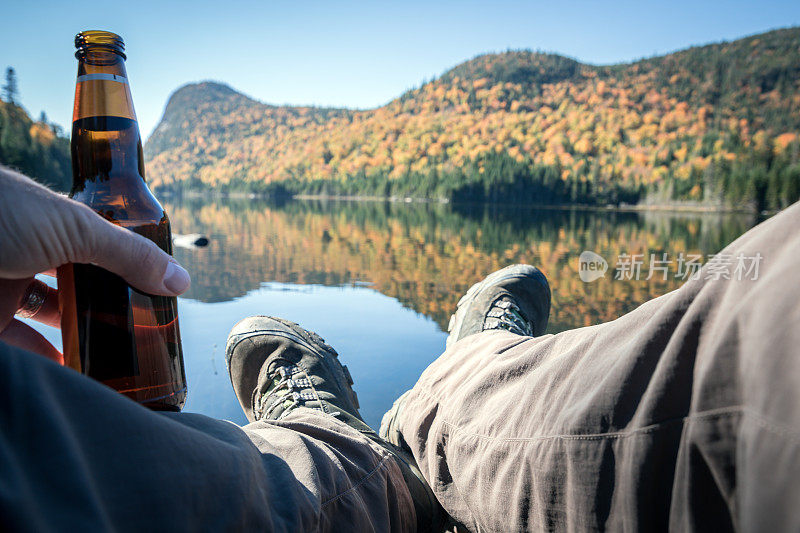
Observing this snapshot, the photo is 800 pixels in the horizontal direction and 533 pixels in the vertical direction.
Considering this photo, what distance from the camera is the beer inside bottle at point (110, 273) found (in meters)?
0.63

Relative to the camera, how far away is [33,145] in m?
19.1

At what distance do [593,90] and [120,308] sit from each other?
79869 mm

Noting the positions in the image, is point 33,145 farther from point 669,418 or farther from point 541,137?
point 541,137

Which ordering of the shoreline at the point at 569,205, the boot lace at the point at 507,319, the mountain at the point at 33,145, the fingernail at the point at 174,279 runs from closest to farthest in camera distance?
the fingernail at the point at 174,279, the boot lace at the point at 507,319, the mountain at the point at 33,145, the shoreline at the point at 569,205

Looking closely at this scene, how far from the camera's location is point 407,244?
705 centimetres

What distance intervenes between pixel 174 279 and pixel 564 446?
645 mm

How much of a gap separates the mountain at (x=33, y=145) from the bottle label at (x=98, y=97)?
19371mm

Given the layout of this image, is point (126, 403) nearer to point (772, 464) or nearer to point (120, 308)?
point (120, 308)

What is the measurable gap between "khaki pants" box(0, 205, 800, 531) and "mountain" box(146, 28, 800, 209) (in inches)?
1079

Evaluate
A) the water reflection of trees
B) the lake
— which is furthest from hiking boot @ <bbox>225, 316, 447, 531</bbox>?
the water reflection of trees

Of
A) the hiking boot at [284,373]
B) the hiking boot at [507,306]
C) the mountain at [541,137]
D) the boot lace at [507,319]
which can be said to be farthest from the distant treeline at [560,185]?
the hiking boot at [284,373]

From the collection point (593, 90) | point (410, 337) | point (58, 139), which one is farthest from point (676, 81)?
point (410, 337)

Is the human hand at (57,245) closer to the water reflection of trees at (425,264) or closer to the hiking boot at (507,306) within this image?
the hiking boot at (507,306)

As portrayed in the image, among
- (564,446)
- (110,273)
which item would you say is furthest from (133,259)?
(564,446)
